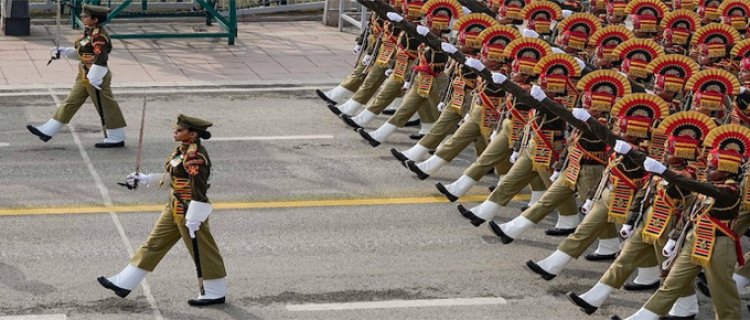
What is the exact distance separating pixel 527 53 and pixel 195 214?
14.9 ft

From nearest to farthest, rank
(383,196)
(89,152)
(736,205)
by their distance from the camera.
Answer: (736,205), (383,196), (89,152)

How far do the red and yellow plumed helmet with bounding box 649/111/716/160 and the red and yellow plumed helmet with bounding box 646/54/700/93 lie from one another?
101 inches

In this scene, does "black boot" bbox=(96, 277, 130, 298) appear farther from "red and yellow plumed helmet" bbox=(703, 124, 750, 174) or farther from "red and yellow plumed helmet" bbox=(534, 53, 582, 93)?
"red and yellow plumed helmet" bbox=(703, 124, 750, 174)

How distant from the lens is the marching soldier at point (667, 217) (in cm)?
1252

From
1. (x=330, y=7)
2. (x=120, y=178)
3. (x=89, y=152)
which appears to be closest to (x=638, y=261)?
(x=120, y=178)

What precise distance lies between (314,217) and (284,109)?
4.88m

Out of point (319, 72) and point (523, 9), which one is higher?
point (523, 9)

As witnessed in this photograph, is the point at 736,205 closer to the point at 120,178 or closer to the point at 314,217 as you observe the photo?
the point at 314,217

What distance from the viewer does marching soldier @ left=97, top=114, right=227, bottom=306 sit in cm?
1240

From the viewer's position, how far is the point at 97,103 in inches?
696

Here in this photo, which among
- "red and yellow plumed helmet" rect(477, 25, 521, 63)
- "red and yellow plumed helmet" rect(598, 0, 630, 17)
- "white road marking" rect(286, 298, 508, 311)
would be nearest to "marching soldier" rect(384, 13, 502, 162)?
"red and yellow plumed helmet" rect(477, 25, 521, 63)

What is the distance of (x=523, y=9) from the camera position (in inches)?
750

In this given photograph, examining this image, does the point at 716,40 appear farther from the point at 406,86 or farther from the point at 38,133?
the point at 38,133

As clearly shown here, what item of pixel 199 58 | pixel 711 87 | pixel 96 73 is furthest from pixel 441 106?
pixel 199 58
